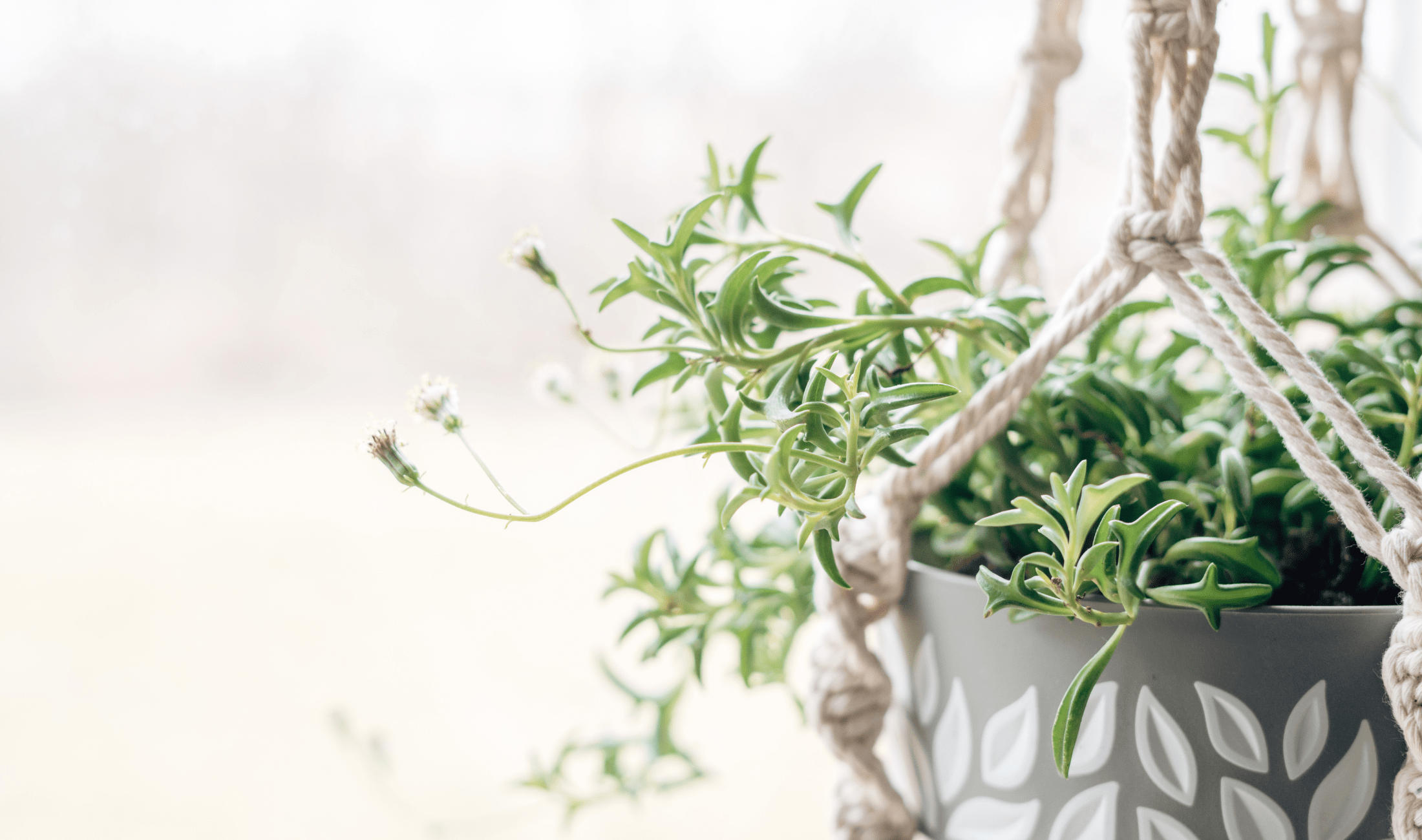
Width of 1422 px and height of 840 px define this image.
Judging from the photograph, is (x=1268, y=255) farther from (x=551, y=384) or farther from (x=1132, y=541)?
(x=551, y=384)

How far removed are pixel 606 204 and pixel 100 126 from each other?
0.43 meters

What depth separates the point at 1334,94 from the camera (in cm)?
62

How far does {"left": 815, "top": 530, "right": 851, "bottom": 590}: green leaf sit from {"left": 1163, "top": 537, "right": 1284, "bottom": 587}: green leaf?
0.14 metres

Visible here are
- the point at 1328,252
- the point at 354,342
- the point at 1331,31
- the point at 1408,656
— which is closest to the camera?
the point at 1408,656

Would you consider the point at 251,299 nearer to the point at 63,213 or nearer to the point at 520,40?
the point at 63,213

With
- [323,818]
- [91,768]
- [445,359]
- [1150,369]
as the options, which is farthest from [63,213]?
[1150,369]

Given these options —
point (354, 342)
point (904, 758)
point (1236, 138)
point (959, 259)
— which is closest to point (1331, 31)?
point (1236, 138)

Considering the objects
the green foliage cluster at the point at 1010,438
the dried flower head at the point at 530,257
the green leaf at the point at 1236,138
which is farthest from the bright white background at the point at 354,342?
the dried flower head at the point at 530,257

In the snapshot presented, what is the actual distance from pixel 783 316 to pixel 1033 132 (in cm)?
26

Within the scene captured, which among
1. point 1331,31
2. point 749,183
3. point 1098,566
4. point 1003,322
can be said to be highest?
point 1331,31

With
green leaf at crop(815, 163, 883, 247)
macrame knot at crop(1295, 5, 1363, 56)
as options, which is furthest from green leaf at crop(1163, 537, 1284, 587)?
macrame knot at crop(1295, 5, 1363, 56)

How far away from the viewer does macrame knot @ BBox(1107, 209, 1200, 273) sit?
0.34m

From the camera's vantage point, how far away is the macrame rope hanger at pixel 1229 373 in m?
0.30

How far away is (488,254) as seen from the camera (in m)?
0.89
